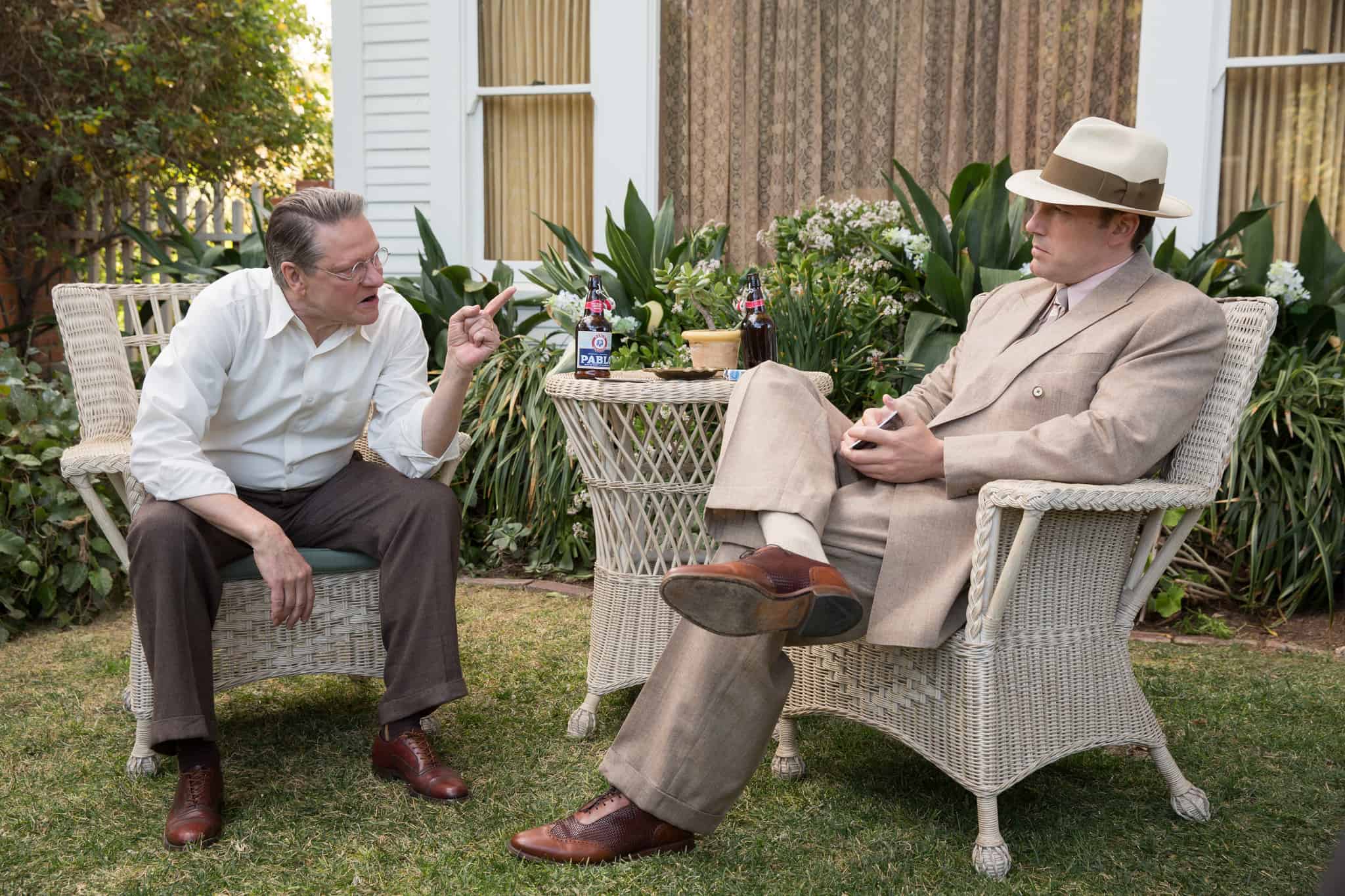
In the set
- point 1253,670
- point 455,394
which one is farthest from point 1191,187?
point 455,394

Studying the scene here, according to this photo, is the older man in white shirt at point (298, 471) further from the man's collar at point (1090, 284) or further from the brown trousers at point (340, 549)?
the man's collar at point (1090, 284)

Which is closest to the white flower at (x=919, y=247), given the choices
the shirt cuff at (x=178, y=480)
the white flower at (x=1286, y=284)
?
the white flower at (x=1286, y=284)

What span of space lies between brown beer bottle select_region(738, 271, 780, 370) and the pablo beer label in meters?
0.35

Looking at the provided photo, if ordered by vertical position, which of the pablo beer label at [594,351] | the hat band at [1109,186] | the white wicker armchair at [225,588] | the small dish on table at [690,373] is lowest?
the white wicker armchair at [225,588]

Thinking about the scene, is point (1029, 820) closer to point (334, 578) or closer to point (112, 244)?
point (334, 578)

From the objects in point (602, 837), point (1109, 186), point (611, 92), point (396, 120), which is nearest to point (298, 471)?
point (602, 837)

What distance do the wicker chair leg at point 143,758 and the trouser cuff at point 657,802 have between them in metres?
1.10

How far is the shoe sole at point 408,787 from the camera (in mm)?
2385

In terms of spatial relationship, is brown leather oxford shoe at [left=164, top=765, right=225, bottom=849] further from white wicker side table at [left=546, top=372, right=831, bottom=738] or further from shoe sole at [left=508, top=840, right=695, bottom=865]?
white wicker side table at [left=546, top=372, right=831, bottom=738]

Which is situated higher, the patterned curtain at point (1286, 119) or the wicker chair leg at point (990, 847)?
the patterned curtain at point (1286, 119)

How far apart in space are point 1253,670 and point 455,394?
7.61ft

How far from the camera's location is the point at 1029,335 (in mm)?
2443

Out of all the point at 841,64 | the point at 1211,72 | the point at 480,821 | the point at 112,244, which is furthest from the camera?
the point at 112,244

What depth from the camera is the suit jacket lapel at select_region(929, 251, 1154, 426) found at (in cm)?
232
